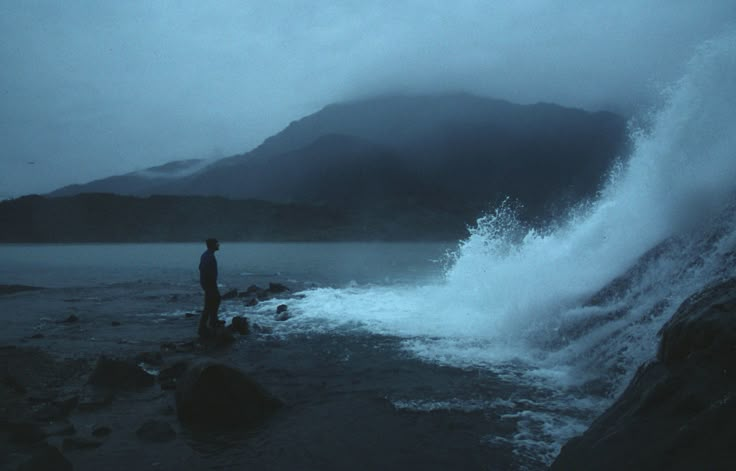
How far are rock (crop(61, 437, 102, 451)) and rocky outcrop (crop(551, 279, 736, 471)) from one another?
20.4 ft

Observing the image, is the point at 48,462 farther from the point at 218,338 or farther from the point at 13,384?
the point at 218,338

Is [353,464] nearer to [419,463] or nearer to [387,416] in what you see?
[419,463]

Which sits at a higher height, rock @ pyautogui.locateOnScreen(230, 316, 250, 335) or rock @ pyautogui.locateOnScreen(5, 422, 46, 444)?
rock @ pyautogui.locateOnScreen(230, 316, 250, 335)

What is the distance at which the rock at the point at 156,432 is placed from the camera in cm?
670

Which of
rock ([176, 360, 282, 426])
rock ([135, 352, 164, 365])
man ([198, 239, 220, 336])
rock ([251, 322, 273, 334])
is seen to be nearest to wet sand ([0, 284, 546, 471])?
rock ([135, 352, 164, 365])

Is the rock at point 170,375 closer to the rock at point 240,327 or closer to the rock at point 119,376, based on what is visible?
the rock at point 119,376

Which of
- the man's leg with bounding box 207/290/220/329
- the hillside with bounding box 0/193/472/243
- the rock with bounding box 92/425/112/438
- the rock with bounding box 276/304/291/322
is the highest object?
the hillside with bounding box 0/193/472/243

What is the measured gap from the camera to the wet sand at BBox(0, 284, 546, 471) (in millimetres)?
6078

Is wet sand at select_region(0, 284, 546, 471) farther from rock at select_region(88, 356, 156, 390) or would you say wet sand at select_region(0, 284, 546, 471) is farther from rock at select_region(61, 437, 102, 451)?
rock at select_region(88, 356, 156, 390)

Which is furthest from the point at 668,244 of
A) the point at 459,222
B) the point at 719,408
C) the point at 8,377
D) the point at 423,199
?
the point at 423,199

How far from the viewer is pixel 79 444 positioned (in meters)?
6.37

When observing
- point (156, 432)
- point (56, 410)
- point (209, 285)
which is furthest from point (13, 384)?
point (209, 285)

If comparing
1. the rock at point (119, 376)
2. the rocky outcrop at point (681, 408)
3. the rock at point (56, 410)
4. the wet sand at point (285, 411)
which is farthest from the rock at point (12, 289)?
the rocky outcrop at point (681, 408)

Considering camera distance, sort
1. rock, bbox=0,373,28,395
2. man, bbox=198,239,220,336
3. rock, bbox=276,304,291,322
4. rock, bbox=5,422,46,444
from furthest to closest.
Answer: rock, bbox=276,304,291,322 → man, bbox=198,239,220,336 → rock, bbox=0,373,28,395 → rock, bbox=5,422,46,444
